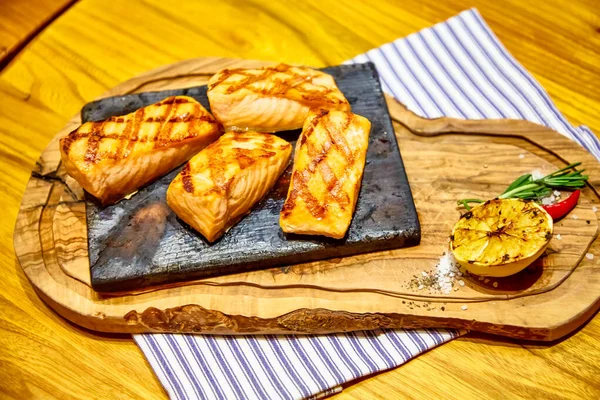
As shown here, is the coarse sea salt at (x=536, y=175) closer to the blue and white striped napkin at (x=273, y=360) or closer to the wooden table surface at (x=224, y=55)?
the wooden table surface at (x=224, y=55)

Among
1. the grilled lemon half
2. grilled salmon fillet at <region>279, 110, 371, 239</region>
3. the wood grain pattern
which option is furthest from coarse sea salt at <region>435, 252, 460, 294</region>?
the wood grain pattern

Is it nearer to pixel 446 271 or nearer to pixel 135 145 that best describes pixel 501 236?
pixel 446 271

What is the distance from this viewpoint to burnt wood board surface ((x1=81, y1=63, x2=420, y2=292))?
10.1 feet

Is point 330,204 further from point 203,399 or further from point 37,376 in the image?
point 37,376

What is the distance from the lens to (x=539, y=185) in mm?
3248

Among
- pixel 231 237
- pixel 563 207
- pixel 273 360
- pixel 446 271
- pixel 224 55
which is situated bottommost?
pixel 273 360

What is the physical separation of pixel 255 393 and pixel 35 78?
260cm

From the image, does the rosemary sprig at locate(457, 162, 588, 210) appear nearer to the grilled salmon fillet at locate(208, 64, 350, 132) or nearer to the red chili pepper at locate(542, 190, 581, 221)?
the red chili pepper at locate(542, 190, 581, 221)

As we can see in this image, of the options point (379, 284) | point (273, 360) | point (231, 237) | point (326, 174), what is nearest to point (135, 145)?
point (231, 237)

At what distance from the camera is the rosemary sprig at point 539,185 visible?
127 inches

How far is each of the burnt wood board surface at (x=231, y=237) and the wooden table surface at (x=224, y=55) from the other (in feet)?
1.29

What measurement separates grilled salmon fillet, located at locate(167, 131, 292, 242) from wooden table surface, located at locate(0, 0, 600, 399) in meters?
0.71

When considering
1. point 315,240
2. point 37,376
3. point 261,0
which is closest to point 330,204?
point 315,240

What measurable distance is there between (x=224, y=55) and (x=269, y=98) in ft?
3.78
